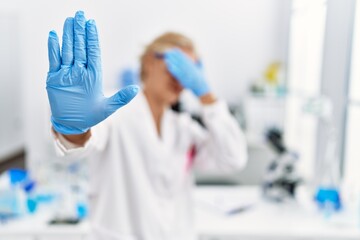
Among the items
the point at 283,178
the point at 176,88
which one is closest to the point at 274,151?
the point at 283,178

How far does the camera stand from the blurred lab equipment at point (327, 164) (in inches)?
57.7

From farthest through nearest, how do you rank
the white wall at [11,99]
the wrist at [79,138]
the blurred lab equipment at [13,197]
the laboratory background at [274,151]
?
the white wall at [11,99] < the blurred lab equipment at [13,197] < the laboratory background at [274,151] < the wrist at [79,138]

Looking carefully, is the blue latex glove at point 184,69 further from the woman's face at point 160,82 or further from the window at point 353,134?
the window at point 353,134

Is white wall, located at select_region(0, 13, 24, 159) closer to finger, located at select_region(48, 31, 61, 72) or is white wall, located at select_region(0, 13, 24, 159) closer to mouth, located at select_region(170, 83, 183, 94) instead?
mouth, located at select_region(170, 83, 183, 94)

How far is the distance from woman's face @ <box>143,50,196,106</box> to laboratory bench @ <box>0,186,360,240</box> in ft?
1.78

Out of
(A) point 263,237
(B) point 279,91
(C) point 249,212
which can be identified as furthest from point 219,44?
(A) point 263,237

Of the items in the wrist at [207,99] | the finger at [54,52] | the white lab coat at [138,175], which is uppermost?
the finger at [54,52]

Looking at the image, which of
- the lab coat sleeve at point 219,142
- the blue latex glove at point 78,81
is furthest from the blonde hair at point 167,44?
the blue latex glove at point 78,81

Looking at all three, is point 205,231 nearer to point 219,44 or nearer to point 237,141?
point 237,141

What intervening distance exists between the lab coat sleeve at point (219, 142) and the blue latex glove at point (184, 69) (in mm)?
122

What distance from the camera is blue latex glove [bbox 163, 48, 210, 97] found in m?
1.00

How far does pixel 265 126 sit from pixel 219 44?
76 centimetres

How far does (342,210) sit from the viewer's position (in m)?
1.47

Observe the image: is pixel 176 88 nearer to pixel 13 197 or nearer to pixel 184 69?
pixel 184 69
